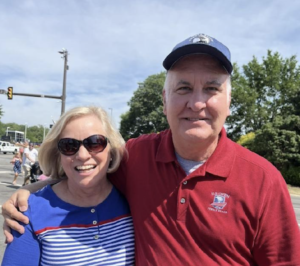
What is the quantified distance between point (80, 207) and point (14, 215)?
407 mm

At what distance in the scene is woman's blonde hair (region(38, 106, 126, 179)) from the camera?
6.66 ft

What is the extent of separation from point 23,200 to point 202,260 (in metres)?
1.19

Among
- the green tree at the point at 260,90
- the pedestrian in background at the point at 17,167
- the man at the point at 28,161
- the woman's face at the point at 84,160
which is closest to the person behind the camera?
the woman's face at the point at 84,160

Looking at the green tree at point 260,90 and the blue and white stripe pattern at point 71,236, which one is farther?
the green tree at point 260,90

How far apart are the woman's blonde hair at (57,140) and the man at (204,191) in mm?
274

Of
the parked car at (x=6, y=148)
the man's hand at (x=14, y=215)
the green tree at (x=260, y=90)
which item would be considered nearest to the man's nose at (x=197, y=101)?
the man's hand at (x=14, y=215)

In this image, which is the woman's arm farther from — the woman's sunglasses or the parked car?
the parked car

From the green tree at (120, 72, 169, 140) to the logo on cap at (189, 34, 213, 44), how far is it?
38191 millimetres

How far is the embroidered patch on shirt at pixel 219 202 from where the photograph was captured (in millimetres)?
1674

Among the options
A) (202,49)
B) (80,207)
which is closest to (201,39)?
(202,49)

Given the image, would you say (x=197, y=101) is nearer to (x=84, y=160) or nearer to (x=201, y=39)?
(x=201, y=39)

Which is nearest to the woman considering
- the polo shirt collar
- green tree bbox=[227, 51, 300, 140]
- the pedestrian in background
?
the polo shirt collar

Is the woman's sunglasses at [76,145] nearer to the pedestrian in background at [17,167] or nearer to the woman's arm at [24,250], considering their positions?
the woman's arm at [24,250]

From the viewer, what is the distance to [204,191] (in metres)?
1.74
